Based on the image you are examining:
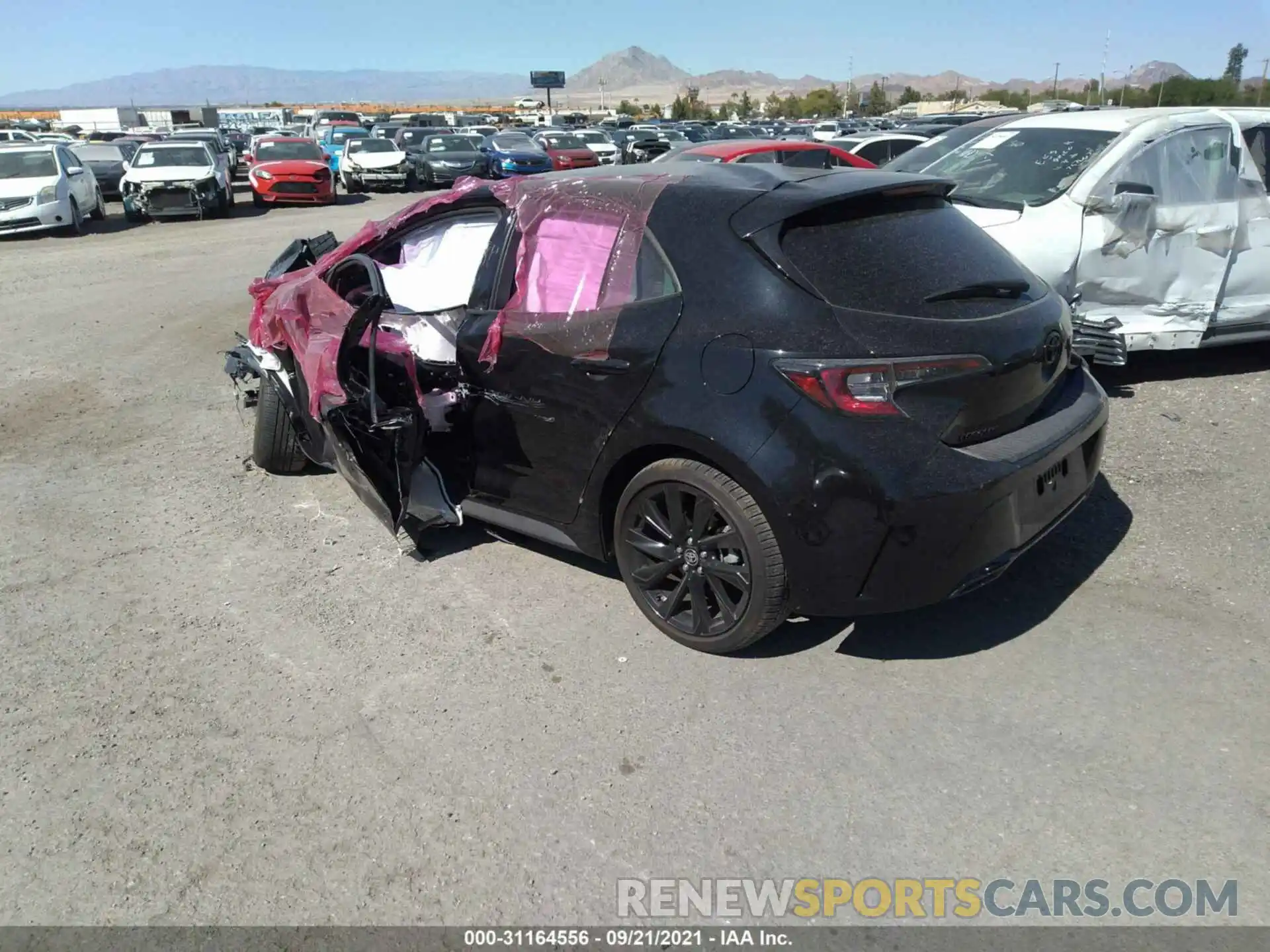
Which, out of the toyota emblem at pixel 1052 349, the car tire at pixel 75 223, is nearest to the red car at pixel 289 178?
the car tire at pixel 75 223

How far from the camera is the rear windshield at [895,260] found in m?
3.15

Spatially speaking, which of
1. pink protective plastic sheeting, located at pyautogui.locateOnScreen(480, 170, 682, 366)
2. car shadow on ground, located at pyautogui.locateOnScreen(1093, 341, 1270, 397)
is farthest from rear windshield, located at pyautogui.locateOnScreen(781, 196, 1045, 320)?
car shadow on ground, located at pyautogui.locateOnScreen(1093, 341, 1270, 397)

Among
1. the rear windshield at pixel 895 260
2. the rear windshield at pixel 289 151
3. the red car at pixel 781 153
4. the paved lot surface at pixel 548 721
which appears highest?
the rear windshield at pixel 289 151

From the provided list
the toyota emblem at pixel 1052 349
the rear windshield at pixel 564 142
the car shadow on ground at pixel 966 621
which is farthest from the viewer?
the rear windshield at pixel 564 142

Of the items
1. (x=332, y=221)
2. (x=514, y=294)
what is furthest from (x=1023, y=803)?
(x=332, y=221)

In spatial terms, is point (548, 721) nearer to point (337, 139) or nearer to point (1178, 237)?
point (1178, 237)

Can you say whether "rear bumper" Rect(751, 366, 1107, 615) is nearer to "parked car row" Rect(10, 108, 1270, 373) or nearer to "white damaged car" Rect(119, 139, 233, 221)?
"parked car row" Rect(10, 108, 1270, 373)

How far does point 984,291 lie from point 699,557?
1.43 metres

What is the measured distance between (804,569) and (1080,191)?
4268mm

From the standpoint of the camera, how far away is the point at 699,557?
3.40 meters

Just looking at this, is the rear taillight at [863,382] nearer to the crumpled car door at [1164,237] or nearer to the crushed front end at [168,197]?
Result: the crumpled car door at [1164,237]

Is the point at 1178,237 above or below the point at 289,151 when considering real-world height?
below

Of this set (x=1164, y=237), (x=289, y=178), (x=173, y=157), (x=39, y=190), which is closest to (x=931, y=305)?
(x=1164, y=237)

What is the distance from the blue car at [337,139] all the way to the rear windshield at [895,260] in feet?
79.4
